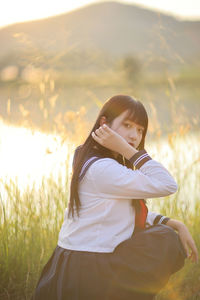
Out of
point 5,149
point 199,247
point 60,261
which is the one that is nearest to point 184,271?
point 199,247

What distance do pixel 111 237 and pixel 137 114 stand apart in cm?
54

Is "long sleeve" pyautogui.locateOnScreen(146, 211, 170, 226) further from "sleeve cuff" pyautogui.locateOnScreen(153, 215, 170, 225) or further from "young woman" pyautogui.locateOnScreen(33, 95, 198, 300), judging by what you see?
"young woman" pyautogui.locateOnScreen(33, 95, 198, 300)

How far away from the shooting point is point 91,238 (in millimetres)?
1533

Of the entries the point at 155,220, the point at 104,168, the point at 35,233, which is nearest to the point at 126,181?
the point at 104,168

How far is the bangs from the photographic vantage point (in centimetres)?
166

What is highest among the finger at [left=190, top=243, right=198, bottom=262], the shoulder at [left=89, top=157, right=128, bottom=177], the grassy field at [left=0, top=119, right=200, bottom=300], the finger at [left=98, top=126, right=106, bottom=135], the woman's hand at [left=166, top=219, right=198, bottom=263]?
the finger at [left=98, top=126, right=106, bottom=135]

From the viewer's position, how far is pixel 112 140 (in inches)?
61.7

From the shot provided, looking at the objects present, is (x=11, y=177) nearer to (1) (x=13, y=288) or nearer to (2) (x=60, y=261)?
(1) (x=13, y=288)

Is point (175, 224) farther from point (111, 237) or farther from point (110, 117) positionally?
point (110, 117)

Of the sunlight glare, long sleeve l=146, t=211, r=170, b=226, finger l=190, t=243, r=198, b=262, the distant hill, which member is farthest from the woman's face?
the distant hill

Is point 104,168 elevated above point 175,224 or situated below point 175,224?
above

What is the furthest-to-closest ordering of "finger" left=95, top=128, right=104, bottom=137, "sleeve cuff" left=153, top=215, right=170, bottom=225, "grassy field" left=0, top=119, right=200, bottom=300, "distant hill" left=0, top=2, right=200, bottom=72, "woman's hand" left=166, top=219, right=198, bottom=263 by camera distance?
1. "distant hill" left=0, top=2, right=200, bottom=72
2. "grassy field" left=0, top=119, right=200, bottom=300
3. "sleeve cuff" left=153, top=215, right=170, bottom=225
4. "woman's hand" left=166, top=219, right=198, bottom=263
5. "finger" left=95, top=128, right=104, bottom=137

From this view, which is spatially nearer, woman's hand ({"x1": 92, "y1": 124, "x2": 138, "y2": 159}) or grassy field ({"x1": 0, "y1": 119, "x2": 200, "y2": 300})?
woman's hand ({"x1": 92, "y1": 124, "x2": 138, "y2": 159})

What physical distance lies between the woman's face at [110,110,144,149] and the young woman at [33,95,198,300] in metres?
0.08
